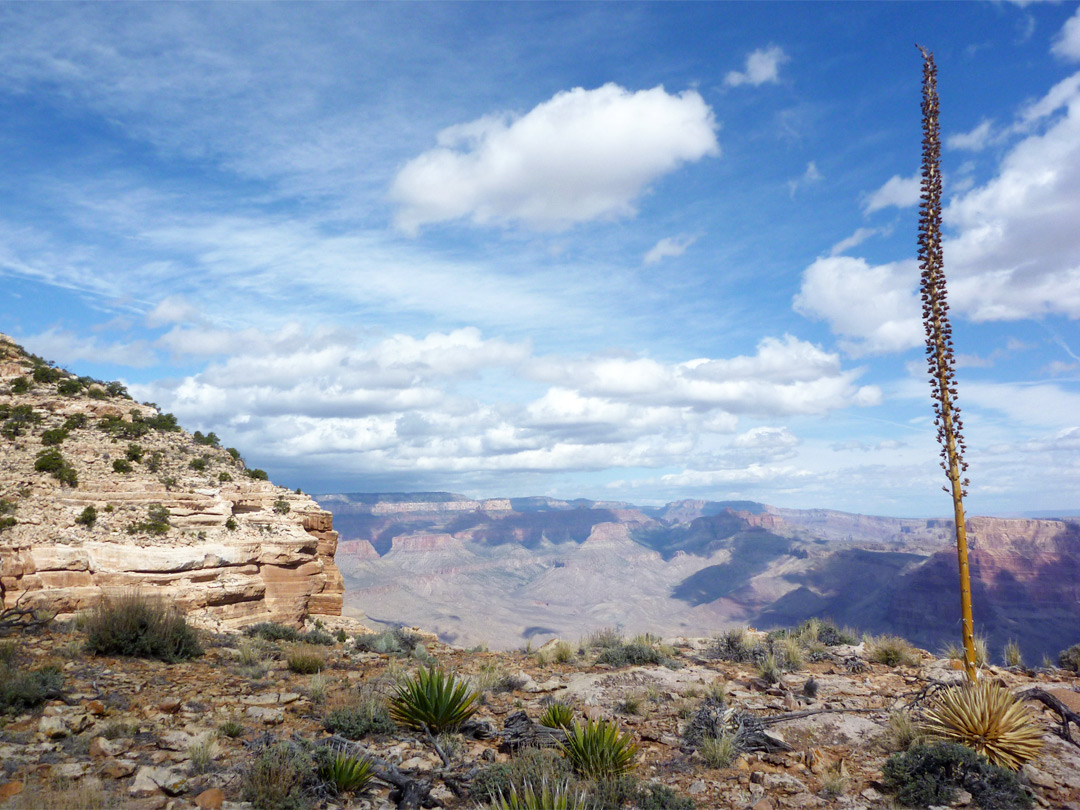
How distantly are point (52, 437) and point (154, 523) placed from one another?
6.12 m

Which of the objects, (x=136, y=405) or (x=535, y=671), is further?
(x=136, y=405)

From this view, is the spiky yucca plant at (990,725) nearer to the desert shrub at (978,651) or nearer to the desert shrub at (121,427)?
the desert shrub at (978,651)

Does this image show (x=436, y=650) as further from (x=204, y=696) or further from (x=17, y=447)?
(x=17, y=447)

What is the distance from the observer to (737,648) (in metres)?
16.7

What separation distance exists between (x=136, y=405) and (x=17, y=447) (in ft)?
24.9

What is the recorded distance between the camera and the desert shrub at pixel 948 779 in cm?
684

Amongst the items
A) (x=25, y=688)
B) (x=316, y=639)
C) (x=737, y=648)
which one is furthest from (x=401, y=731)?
(x=737, y=648)

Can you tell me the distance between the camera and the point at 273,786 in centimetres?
644

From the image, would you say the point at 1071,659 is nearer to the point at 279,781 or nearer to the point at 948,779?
the point at 948,779

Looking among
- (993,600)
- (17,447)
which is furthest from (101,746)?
(993,600)

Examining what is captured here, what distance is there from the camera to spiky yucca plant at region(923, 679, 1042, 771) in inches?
298

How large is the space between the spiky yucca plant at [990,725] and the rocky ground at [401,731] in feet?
1.04

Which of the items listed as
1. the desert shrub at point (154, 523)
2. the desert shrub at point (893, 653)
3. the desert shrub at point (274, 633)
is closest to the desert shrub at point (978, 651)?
the desert shrub at point (893, 653)

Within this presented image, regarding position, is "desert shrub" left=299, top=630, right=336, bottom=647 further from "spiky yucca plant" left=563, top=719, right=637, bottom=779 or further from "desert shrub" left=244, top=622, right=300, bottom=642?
"spiky yucca plant" left=563, top=719, right=637, bottom=779
